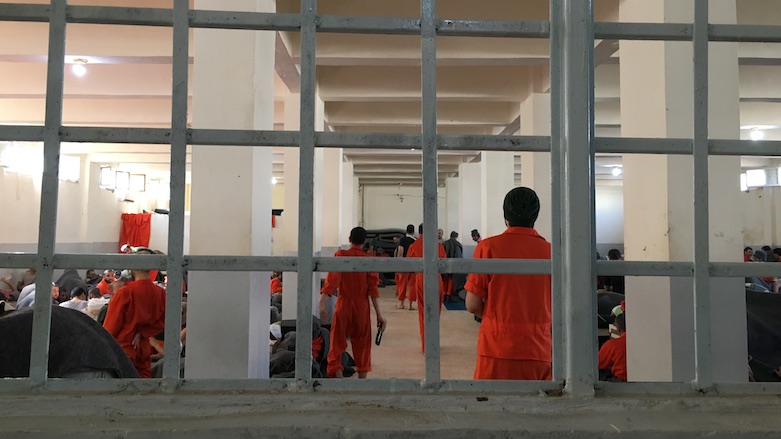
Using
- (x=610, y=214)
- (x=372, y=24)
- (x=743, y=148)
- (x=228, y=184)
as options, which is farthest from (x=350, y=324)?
(x=610, y=214)

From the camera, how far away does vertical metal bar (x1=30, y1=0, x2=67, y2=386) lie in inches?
56.1

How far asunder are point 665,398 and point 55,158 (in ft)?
6.12

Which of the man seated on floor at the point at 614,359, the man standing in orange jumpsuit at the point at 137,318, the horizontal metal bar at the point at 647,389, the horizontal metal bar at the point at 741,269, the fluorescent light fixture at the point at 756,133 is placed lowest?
the man seated on floor at the point at 614,359

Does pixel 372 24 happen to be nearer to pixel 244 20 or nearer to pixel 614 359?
pixel 244 20

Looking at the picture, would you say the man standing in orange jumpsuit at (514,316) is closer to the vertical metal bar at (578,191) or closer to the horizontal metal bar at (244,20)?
the vertical metal bar at (578,191)

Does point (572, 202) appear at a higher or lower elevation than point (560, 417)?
higher

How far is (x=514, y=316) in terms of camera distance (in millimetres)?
2498

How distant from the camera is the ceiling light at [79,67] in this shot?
237 inches

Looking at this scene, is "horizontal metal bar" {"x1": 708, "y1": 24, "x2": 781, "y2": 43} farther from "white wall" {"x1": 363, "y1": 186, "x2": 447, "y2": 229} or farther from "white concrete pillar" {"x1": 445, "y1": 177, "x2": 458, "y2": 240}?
"white wall" {"x1": 363, "y1": 186, "x2": 447, "y2": 229}

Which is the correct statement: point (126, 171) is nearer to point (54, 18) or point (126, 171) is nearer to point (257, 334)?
point (257, 334)

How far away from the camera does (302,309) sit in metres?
1.47

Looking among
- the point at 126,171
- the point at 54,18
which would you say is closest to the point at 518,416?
the point at 54,18

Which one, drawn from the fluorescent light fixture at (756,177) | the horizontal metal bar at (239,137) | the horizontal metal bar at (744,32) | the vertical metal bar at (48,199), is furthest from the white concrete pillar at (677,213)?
the fluorescent light fixture at (756,177)

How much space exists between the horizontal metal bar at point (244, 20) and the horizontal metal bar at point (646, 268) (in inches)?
45.3
